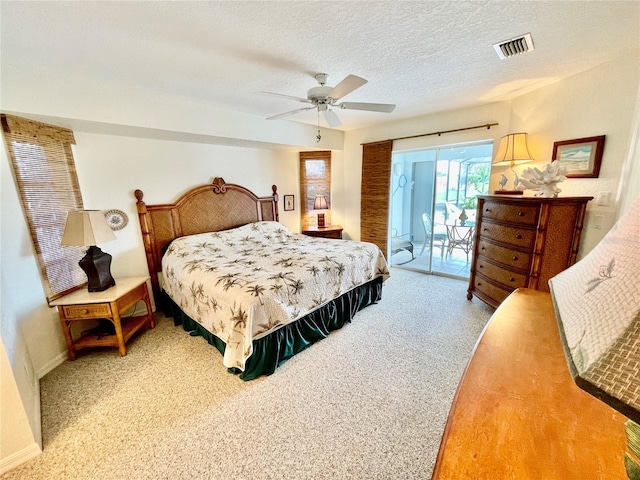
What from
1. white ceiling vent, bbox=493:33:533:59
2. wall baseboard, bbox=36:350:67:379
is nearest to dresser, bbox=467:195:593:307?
white ceiling vent, bbox=493:33:533:59

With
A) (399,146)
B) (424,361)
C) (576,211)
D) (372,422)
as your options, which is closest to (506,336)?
(372,422)

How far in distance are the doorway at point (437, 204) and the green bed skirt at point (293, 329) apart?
1700 mm

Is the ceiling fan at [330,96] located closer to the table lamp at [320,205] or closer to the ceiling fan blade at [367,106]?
the ceiling fan blade at [367,106]

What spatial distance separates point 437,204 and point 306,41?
3175 mm

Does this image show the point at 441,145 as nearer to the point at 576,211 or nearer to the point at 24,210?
the point at 576,211

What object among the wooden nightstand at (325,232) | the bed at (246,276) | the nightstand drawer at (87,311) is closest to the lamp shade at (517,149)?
the bed at (246,276)

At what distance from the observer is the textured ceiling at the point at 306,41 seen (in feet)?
4.84

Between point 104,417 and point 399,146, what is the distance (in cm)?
453

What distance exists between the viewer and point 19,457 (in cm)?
144

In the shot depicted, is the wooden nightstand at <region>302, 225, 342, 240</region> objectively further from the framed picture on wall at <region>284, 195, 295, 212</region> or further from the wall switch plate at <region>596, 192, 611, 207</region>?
the wall switch plate at <region>596, 192, 611, 207</region>

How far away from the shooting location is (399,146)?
163 inches

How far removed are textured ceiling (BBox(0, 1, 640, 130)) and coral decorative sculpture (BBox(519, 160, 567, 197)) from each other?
88cm

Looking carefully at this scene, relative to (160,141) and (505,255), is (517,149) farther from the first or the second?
(160,141)

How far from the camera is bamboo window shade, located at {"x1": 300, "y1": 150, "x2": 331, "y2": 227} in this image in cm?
472
